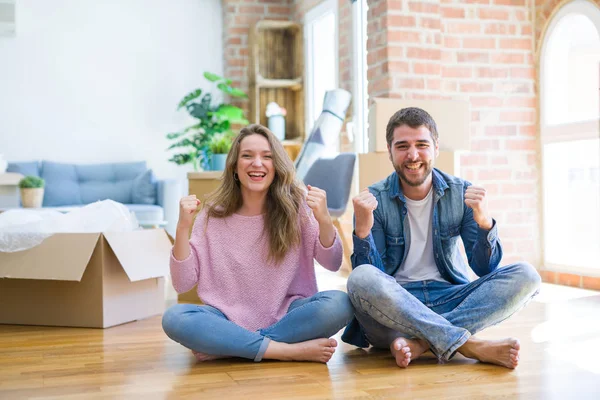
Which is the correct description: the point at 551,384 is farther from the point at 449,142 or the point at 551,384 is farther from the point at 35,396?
the point at 449,142

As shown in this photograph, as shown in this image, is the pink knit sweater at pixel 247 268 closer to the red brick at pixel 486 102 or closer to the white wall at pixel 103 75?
the red brick at pixel 486 102

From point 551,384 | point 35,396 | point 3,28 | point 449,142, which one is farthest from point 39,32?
point 551,384

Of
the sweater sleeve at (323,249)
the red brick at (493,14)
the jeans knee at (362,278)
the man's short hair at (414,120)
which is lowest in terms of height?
the jeans knee at (362,278)

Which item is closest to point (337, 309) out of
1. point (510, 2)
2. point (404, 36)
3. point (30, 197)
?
point (404, 36)

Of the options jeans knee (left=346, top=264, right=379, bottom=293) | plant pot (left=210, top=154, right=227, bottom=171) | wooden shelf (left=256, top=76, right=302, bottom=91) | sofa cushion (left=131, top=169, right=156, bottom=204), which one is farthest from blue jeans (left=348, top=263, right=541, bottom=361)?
wooden shelf (left=256, top=76, right=302, bottom=91)

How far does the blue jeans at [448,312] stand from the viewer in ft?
6.98

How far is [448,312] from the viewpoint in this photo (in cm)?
227

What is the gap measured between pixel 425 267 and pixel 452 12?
2.54 m

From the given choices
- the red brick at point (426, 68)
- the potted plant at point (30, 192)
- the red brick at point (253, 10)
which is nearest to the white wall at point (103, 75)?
the red brick at point (253, 10)

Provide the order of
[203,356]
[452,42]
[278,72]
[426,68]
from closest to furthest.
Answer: [203,356], [426,68], [452,42], [278,72]

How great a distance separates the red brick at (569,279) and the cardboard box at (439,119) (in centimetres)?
113

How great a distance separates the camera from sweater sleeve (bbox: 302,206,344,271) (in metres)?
2.34

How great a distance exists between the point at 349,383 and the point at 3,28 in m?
5.36

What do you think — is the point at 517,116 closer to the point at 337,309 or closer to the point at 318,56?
the point at 318,56
